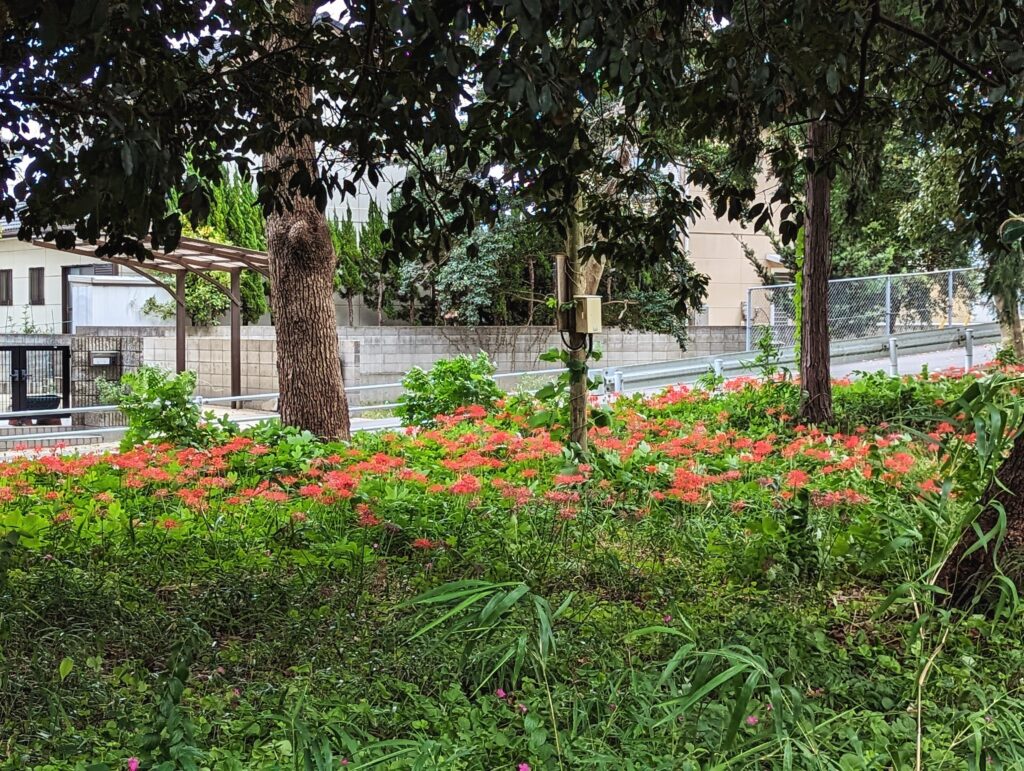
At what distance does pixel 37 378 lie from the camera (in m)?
16.8

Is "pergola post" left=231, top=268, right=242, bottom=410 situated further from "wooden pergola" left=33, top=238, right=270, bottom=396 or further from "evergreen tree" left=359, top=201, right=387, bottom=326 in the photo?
"evergreen tree" left=359, top=201, right=387, bottom=326

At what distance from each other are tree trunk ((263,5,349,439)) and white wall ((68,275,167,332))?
15.8m

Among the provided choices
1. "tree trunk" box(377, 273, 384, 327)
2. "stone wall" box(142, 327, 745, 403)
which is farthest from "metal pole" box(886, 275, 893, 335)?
"tree trunk" box(377, 273, 384, 327)

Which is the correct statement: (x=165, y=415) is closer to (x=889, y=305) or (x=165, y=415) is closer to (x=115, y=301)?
(x=889, y=305)

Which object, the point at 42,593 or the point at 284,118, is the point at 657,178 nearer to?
the point at 284,118

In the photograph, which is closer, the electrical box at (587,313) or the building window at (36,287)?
the electrical box at (587,313)

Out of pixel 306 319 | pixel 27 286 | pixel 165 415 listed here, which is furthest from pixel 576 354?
pixel 27 286

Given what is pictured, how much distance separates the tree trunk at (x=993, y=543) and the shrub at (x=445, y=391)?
704 centimetres

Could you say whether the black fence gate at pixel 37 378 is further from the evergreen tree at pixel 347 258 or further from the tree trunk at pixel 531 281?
the tree trunk at pixel 531 281

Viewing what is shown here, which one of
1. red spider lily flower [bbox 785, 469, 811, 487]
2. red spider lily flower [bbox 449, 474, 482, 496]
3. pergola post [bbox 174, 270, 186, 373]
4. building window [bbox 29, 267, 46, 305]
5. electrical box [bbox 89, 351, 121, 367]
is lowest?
red spider lily flower [bbox 785, 469, 811, 487]

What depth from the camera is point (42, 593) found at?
3.98 m

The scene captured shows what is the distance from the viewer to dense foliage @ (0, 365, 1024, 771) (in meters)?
2.44

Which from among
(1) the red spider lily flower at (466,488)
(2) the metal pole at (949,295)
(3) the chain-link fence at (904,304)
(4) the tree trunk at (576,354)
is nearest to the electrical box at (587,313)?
(4) the tree trunk at (576,354)

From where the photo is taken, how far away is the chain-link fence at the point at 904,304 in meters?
16.4
